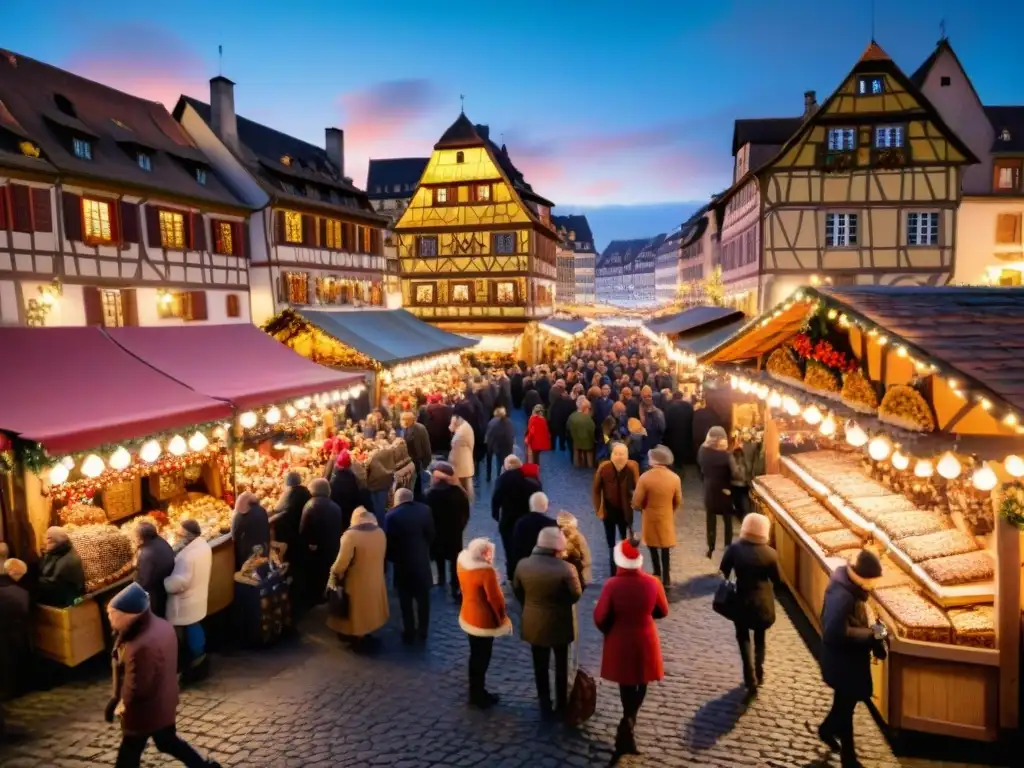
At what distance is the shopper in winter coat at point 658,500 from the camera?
27.8 feet

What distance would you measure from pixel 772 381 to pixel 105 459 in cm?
843

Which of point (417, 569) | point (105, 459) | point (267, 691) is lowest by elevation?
point (267, 691)

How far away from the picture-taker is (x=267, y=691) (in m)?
6.67

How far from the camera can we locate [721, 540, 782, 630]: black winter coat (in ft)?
20.8

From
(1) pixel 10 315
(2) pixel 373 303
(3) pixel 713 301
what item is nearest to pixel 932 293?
(1) pixel 10 315

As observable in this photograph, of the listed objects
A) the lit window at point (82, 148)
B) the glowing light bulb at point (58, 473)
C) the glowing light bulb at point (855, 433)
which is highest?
the lit window at point (82, 148)

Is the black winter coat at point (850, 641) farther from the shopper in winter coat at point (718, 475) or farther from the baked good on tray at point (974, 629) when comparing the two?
the shopper in winter coat at point (718, 475)

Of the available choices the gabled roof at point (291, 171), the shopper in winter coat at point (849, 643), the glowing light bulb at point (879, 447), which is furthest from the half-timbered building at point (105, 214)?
the shopper in winter coat at point (849, 643)

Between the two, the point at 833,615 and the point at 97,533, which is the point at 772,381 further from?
the point at 97,533

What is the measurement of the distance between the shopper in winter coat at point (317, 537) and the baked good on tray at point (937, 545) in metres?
5.90

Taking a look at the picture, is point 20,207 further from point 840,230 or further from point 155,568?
point 840,230

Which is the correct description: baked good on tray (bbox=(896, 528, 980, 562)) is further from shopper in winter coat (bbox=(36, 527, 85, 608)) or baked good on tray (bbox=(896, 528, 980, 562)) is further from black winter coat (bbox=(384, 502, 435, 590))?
shopper in winter coat (bbox=(36, 527, 85, 608))

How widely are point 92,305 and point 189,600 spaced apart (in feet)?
47.2

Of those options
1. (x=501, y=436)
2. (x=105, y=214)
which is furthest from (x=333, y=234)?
(x=501, y=436)
